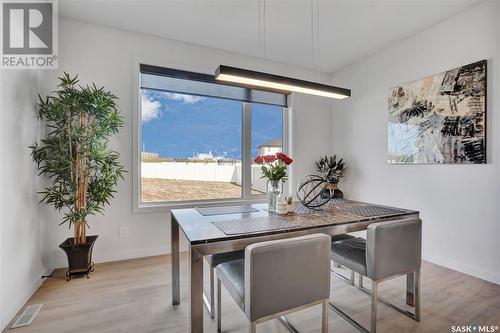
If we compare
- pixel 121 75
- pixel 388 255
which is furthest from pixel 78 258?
pixel 388 255

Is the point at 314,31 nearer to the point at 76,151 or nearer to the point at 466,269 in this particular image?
the point at 76,151

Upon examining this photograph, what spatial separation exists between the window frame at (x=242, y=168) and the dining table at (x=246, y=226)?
1171mm

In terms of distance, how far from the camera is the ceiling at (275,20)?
2.39 metres

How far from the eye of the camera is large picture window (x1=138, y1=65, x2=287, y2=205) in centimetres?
308

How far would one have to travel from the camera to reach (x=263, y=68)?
3611 mm

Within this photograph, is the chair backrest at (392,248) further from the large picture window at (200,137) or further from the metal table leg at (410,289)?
the large picture window at (200,137)

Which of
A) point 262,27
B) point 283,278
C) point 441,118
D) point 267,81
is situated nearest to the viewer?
point 283,278

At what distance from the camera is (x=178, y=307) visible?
1916 millimetres

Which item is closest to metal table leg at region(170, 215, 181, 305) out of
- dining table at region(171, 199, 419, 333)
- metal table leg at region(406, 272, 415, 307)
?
dining table at region(171, 199, 419, 333)

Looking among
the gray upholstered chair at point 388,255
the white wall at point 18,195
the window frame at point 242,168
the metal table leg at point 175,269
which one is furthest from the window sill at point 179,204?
the gray upholstered chair at point 388,255

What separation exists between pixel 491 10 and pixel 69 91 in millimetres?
4030

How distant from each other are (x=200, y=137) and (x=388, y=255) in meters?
2.60

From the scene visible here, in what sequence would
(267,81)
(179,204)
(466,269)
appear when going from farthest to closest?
(179,204)
(466,269)
(267,81)

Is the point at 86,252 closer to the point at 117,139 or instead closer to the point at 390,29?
the point at 117,139
